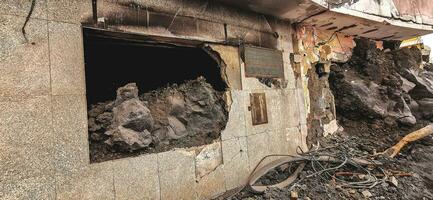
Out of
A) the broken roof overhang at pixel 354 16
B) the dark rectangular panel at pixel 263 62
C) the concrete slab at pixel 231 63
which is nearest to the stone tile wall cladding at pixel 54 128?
the concrete slab at pixel 231 63

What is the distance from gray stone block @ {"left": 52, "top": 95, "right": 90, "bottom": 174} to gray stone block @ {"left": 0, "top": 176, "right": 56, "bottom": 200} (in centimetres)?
15

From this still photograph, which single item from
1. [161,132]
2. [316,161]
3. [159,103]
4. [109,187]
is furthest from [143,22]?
[316,161]

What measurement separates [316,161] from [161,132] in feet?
9.82

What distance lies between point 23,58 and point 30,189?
4.11 feet

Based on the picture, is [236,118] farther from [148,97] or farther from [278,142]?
[148,97]

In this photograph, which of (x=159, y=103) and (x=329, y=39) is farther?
(x=329, y=39)

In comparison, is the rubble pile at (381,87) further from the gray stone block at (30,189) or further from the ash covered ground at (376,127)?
the gray stone block at (30,189)

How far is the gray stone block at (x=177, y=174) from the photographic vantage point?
12.5ft

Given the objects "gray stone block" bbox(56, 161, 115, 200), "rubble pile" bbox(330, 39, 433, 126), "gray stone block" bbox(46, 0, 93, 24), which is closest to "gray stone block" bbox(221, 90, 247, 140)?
"gray stone block" bbox(56, 161, 115, 200)

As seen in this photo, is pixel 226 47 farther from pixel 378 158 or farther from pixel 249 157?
pixel 378 158

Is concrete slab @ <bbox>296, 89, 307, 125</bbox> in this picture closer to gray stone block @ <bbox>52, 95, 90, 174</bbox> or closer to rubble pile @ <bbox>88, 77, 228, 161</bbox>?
rubble pile @ <bbox>88, 77, 228, 161</bbox>

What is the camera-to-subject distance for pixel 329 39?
738 centimetres

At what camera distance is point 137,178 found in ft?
11.7

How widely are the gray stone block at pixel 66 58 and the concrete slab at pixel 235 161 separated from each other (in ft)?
7.61
